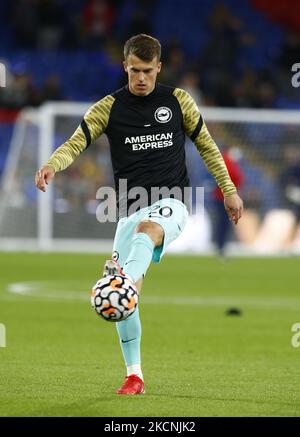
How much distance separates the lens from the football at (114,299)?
23.7 ft

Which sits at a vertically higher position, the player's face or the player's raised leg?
the player's face

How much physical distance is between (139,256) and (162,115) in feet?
3.79

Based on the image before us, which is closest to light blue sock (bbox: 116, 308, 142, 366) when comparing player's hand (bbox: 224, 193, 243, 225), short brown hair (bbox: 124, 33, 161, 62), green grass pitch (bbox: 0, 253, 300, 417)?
green grass pitch (bbox: 0, 253, 300, 417)

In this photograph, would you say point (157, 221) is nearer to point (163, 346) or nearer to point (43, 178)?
point (43, 178)

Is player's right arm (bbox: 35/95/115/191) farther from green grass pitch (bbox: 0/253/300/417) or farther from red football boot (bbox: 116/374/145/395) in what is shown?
green grass pitch (bbox: 0/253/300/417)

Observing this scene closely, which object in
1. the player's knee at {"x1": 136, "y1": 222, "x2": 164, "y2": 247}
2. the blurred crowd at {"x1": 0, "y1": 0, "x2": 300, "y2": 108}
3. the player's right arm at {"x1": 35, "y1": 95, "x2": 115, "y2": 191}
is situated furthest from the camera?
the blurred crowd at {"x1": 0, "y1": 0, "x2": 300, "y2": 108}

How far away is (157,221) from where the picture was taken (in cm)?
803

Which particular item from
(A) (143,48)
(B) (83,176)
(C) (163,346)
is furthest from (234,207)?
(B) (83,176)

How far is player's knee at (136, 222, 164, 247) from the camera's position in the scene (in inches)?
313

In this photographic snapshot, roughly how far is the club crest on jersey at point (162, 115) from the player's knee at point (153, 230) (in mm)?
805

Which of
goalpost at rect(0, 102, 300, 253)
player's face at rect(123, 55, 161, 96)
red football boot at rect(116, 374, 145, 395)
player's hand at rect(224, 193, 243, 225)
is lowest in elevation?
red football boot at rect(116, 374, 145, 395)

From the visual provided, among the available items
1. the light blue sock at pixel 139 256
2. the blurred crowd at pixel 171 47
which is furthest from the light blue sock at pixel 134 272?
the blurred crowd at pixel 171 47

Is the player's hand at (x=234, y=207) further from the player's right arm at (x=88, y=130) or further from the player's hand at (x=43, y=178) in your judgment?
the player's hand at (x=43, y=178)
